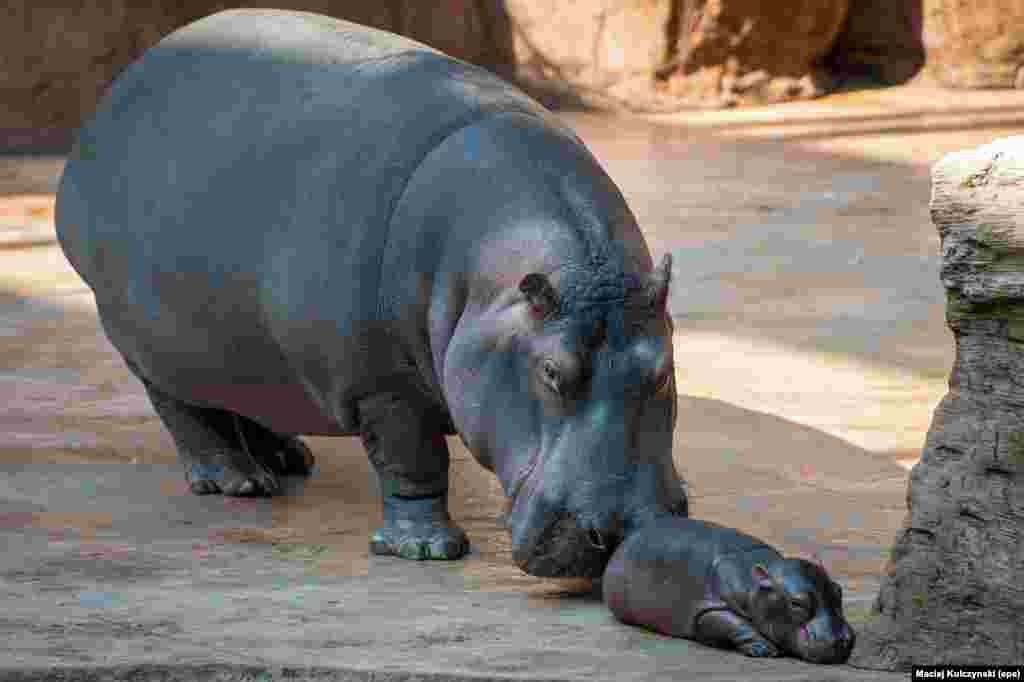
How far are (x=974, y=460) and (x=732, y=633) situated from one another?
571 millimetres

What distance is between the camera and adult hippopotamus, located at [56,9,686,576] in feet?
14.6

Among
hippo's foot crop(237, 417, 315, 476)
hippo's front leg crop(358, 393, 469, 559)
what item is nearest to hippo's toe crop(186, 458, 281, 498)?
hippo's foot crop(237, 417, 315, 476)

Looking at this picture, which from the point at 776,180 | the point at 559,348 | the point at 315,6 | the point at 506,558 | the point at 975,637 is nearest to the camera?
the point at 975,637

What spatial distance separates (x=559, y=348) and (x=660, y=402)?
0.26 m

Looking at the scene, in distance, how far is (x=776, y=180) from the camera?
1118cm

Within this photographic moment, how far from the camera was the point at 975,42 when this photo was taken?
14062 mm

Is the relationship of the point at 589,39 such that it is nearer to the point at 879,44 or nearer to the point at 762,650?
the point at 879,44

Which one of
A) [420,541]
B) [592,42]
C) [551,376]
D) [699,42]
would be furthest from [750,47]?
[551,376]

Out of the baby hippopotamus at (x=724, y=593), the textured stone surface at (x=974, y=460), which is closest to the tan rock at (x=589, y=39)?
the baby hippopotamus at (x=724, y=593)

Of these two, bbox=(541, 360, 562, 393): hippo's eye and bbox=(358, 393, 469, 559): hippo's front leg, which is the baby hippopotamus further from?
bbox=(358, 393, 469, 559): hippo's front leg

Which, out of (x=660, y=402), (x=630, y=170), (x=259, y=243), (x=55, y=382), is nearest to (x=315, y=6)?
(x=630, y=170)

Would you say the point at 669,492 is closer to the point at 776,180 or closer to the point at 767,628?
the point at 767,628

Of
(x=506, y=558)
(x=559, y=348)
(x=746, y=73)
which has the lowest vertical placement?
(x=746, y=73)

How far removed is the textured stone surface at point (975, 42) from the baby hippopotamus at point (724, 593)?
10.1m
